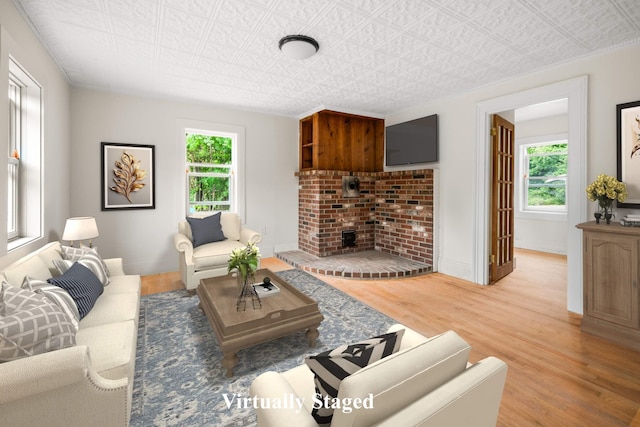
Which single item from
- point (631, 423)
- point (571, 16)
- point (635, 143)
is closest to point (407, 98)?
point (571, 16)

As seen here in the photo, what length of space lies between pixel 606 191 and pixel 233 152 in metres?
4.61

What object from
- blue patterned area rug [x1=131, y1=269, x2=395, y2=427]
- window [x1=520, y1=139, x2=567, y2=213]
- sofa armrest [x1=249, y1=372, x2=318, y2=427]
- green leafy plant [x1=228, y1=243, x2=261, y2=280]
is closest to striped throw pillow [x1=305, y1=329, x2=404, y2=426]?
sofa armrest [x1=249, y1=372, x2=318, y2=427]

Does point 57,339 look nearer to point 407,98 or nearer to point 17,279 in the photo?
point 17,279

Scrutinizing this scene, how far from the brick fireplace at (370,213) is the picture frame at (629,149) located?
201cm

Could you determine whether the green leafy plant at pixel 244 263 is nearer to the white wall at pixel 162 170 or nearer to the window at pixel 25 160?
the window at pixel 25 160

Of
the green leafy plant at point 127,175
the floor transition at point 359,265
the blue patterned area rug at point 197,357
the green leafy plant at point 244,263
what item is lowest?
the blue patterned area rug at point 197,357

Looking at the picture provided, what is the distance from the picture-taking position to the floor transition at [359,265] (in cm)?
404

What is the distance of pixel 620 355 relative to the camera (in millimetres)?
2184

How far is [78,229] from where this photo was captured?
2.88 metres

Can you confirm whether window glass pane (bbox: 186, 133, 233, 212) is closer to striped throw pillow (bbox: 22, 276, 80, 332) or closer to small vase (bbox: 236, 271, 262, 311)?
small vase (bbox: 236, 271, 262, 311)

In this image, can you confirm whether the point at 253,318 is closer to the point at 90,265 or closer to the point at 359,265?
the point at 90,265

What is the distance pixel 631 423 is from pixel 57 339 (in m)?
2.83

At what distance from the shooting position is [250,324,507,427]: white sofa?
760 mm

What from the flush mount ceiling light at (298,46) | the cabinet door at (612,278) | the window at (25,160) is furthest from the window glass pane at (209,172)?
the cabinet door at (612,278)
